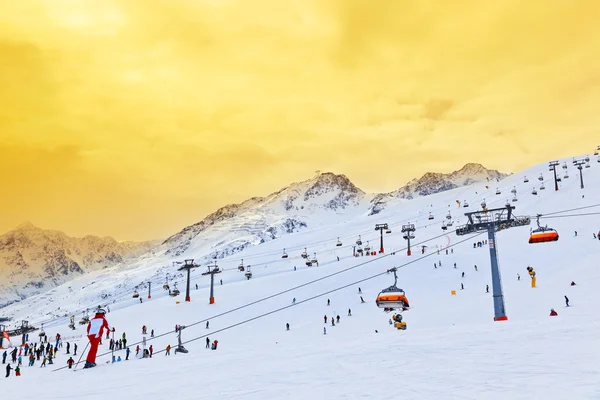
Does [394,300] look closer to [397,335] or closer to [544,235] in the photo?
[397,335]

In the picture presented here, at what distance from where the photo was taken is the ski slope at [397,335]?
35.8ft

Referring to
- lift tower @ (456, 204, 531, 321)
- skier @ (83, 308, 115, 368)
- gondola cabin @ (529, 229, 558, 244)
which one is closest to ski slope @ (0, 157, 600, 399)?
skier @ (83, 308, 115, 368)

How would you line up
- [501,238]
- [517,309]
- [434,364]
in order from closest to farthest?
[434,364], [517,309], [501,238]

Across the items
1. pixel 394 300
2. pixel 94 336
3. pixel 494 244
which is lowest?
pixel 94 336

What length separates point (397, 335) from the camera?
791 inches

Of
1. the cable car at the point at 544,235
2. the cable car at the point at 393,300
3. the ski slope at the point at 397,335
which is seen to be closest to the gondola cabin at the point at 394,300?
the cable car at the point at 393,300

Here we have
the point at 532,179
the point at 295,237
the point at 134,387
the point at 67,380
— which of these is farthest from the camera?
the point at 295,237

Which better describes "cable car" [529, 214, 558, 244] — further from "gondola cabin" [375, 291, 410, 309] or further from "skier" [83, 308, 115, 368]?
"skier" [83, 308, 115, 368]

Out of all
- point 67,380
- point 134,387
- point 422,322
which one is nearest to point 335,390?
point 134,387

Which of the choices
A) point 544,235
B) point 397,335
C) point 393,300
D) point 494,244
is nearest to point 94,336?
point 397,335

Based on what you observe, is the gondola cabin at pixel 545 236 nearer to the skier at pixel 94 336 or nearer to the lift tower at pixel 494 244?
the lift tower at pixel 494 244

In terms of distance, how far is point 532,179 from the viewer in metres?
124

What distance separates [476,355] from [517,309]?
20765mm

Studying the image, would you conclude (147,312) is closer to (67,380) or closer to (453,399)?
(67,380)
